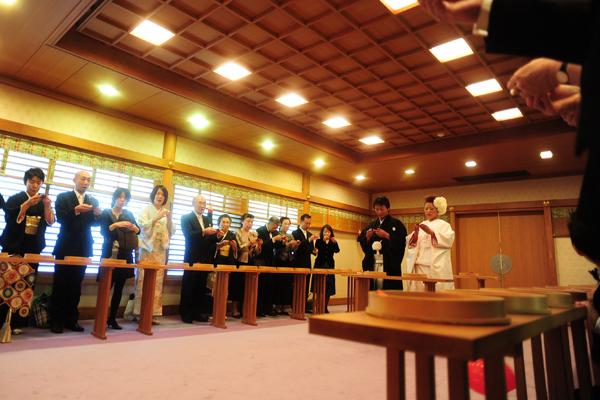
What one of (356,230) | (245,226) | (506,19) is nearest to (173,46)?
(245,226)

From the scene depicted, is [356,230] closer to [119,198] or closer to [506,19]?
[119,198]

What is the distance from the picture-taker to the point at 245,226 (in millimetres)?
6113

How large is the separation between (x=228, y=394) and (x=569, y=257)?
789cm

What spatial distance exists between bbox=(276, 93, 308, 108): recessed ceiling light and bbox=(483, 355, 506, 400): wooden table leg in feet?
16.0

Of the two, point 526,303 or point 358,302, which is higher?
point 526,303

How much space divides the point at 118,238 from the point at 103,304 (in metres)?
0.87

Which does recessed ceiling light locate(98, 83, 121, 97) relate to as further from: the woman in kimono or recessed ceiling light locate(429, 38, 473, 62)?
recessed ceiling light locate(429, 38, 473, 62)

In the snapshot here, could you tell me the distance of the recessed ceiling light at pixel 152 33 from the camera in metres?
3.80

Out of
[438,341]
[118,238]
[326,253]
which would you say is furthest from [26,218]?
[326,253]

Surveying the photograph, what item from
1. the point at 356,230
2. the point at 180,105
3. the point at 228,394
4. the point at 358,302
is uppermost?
the point at 180,105

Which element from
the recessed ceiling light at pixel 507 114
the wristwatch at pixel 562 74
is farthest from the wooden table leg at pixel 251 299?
the wristwatch at pixel 562 74

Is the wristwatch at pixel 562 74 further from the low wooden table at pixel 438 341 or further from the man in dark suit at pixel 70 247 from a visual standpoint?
the man in dark suit at pixel 70 247

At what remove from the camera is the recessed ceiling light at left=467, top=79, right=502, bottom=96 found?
Answer: 15.5ft

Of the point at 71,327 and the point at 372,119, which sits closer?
the point at 71,327
